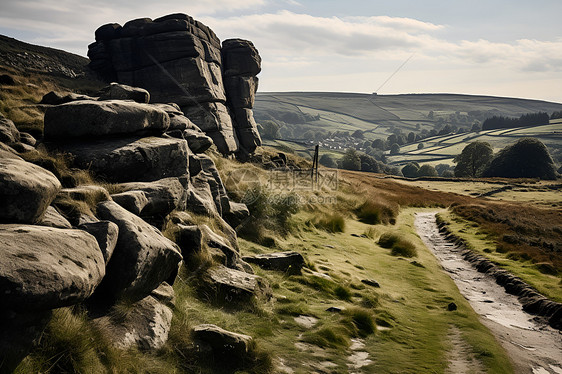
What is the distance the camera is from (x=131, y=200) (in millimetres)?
8445

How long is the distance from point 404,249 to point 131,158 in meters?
15.7

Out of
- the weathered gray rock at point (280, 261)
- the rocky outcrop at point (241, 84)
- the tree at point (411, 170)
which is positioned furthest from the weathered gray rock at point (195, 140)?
the tree at point (411, 170)

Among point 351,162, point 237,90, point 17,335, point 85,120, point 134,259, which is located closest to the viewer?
point 17,335

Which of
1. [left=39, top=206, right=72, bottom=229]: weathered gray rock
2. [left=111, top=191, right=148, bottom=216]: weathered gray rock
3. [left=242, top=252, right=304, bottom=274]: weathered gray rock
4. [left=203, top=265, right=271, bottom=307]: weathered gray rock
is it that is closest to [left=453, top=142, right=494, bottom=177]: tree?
[left=242, top=252, right=304, bottom=274]: weathered gray rock

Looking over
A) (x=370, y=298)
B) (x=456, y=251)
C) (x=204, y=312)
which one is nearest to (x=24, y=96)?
(x=204, y=312)

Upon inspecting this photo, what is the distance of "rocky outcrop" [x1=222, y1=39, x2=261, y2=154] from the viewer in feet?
149

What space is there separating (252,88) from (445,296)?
38379mm

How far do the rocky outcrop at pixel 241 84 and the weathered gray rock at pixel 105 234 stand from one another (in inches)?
1495

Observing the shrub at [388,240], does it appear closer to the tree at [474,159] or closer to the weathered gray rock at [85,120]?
the weathered gray rock at [85,120]

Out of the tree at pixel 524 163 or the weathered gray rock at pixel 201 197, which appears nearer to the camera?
the weathered gray rock at pixel 201 197

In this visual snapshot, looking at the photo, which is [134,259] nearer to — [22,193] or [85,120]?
[22,193]

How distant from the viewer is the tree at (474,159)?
106625mm

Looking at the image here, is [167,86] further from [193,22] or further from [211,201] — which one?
[211,201]

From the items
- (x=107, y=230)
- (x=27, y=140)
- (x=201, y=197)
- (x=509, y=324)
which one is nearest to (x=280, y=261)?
(x=201, y=197)
